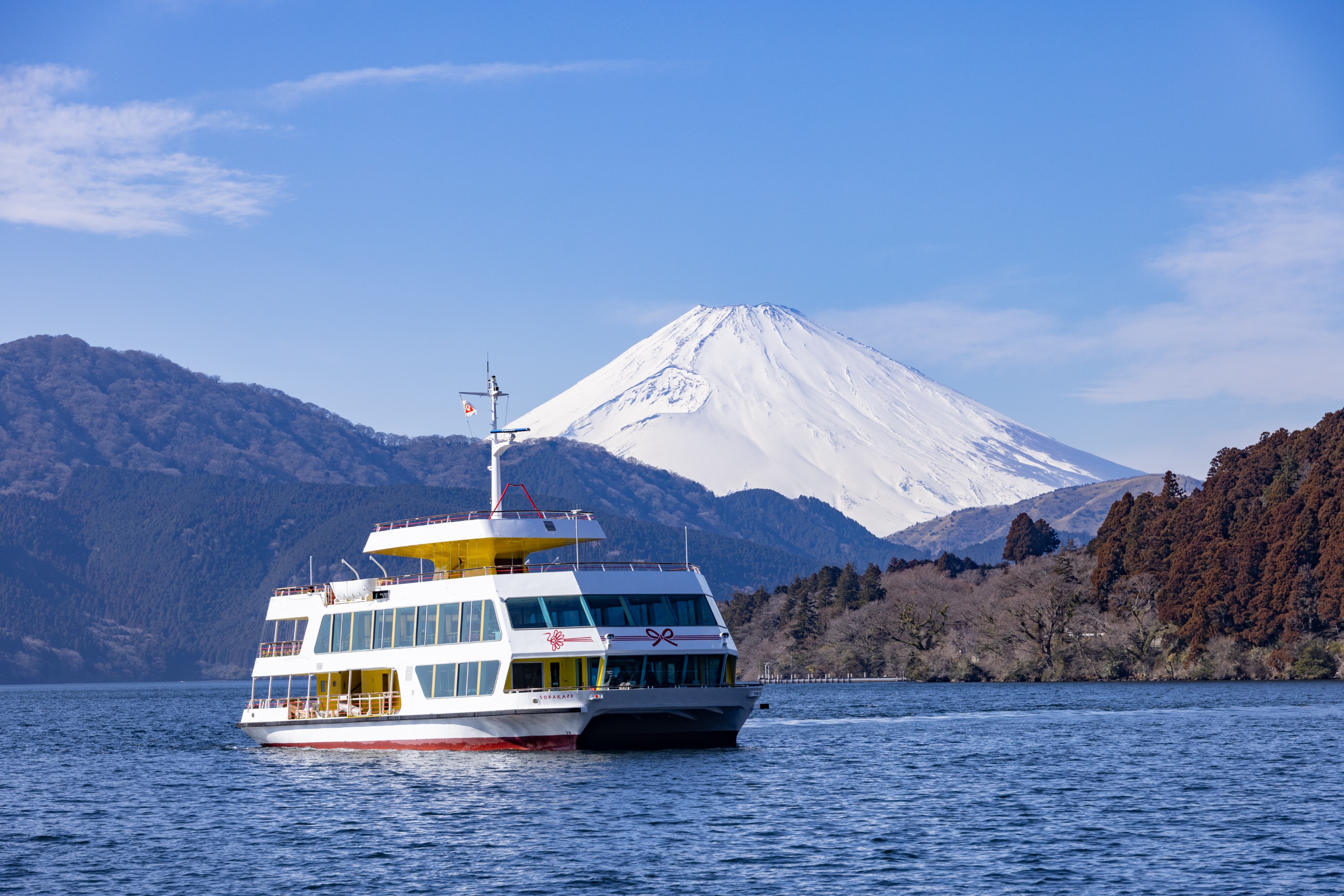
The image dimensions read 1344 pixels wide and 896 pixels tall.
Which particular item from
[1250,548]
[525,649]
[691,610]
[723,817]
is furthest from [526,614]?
[1250,548]

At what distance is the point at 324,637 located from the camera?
48844 mm

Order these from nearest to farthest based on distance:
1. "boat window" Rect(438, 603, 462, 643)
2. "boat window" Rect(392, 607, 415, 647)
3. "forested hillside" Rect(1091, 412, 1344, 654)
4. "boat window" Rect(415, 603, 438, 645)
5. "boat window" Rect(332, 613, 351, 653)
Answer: "boat window" Rect(438, 603, 462, 643)
"boat window" Rect(415, 603, 438, 645)
"boat window" Rect(392, 607, 415, 647)
"boat window" Rect(332, 613, 351, 653)
"forested hillside" Rect(1091, 412, 1344, 654)

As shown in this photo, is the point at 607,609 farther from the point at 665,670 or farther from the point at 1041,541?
the point at 1041,541

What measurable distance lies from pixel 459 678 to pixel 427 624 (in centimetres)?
222

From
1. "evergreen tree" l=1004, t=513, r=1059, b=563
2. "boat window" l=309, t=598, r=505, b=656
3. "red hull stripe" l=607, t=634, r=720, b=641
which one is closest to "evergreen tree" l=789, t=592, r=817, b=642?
"evergreen tree" l=1004, t=513, r=1059, b=563

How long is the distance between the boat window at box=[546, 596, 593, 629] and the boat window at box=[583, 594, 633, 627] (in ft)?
0.70

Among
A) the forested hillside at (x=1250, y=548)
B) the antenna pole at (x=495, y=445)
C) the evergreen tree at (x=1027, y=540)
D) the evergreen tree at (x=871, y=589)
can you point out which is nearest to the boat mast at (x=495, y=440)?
the antenna pole at (x=495, y=445)

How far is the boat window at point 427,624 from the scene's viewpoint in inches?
1757

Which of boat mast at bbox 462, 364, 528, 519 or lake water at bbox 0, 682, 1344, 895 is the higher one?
boat mast at bbox 462, 364, 528, 519

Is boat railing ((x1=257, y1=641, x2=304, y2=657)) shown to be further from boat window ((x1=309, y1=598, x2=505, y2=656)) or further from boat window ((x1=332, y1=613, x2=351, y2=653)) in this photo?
boat window ((x1=309, y1=598, x2=505, y2=656))

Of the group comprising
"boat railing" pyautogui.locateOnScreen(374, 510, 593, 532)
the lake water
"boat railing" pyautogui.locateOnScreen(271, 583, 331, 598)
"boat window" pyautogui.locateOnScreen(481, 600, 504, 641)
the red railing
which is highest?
"boat railing" pyautogui.locateOnScreen(374, 510, 593, 532)

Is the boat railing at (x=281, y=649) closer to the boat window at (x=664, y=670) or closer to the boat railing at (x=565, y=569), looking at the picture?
the boat railing at (x=565, y=569)

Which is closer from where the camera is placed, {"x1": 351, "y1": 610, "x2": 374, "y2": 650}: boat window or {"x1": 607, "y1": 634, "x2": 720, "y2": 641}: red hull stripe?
{"x1": 607, "y1": 634, "x2": 720, "y2": 641}: red hull stripe

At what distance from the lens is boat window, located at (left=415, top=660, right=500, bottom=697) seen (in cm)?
4275
